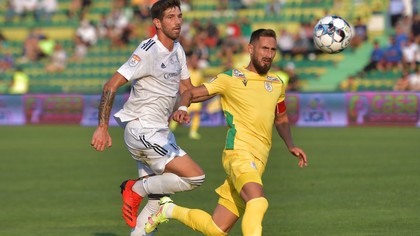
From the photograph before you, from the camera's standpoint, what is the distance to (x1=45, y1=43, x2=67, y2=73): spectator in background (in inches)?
1436

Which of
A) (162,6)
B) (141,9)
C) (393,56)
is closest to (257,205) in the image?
(162,6)

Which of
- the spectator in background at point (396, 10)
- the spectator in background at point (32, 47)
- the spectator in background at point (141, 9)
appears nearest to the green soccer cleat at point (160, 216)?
the spectator in background at point (396, 10)

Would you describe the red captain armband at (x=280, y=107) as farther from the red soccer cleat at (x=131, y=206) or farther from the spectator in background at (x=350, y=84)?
the spectator in background at (x=350, y=84)

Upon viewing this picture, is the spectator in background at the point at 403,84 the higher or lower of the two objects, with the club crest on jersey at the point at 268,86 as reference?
lower

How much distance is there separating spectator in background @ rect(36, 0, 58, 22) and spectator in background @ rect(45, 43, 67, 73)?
9.36ft

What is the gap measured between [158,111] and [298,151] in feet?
4.60

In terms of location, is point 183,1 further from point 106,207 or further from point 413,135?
point 106,207

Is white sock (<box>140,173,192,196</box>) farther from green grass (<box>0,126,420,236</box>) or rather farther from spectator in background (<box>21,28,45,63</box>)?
spectator in background (<box>21,28,45,63</box>)

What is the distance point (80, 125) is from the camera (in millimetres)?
29953

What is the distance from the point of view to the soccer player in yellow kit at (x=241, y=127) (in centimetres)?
847

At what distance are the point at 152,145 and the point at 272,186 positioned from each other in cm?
603

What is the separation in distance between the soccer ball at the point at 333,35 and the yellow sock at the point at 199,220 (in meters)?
2.81

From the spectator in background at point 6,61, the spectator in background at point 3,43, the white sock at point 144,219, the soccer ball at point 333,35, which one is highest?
the soccer ball at point 333,35

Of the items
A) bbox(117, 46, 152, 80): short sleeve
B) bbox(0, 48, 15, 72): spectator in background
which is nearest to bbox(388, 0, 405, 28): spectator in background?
bbox(0, 48, 15, 72): spectator in background
